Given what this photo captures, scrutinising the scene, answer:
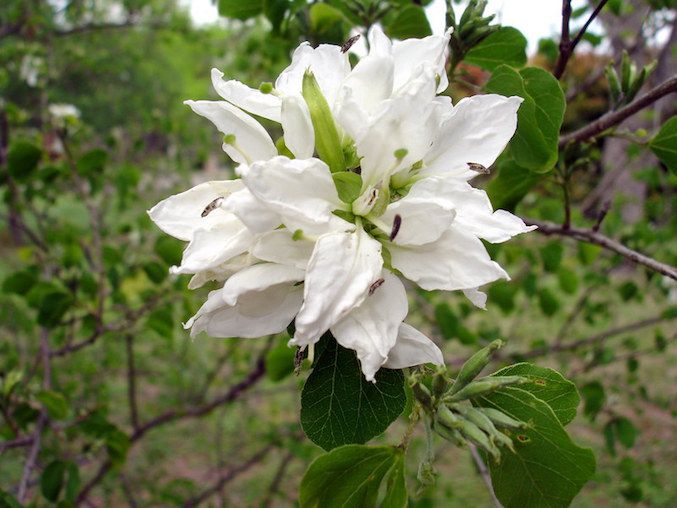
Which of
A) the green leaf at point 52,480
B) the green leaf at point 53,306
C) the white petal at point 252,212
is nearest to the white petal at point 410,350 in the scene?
the white petal at point 252,212

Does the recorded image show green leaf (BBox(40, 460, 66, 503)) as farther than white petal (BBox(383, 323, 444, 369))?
Yes

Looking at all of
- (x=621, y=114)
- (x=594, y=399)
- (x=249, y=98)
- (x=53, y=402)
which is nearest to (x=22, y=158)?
(x=53, y=402)

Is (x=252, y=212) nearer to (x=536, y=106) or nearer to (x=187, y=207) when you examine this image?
(x=187, y=207)

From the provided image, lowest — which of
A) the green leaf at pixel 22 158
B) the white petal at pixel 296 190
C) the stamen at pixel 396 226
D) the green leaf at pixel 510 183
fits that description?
the green leaf at pixel 22 158

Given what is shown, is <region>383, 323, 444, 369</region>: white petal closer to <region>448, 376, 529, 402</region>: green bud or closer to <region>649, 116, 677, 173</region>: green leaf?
<region>448, 376, 529, 402</region>: green bud

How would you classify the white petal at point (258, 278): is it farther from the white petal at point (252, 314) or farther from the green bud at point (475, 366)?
the green bud at point (475, 366)

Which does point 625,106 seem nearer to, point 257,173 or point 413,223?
point 413,223

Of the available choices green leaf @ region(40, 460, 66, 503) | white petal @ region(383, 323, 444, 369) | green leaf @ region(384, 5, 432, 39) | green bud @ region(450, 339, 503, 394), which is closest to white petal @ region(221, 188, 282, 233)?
white petal @ region(383, 323, 444, 369)

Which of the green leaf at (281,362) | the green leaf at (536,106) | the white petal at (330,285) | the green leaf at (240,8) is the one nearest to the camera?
the white petal at (330,285)
